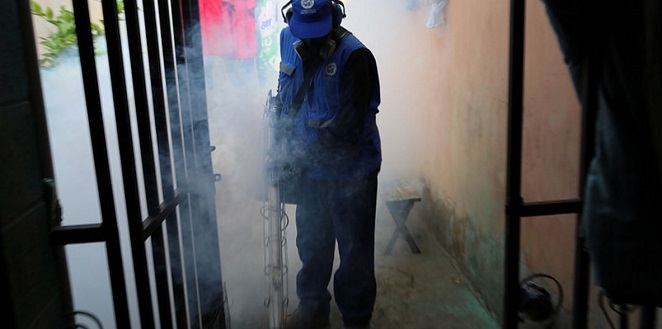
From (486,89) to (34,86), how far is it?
2839 mm

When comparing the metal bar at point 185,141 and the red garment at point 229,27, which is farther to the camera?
the red garment at point 229,27

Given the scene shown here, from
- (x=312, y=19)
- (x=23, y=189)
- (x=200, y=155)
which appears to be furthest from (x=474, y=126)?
(x=23, y=189)

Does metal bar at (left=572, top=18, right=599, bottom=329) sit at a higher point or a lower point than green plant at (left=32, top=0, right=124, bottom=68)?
lower

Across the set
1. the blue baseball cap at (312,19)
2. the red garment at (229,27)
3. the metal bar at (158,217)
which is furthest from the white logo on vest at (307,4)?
the metal bar at (158,217)

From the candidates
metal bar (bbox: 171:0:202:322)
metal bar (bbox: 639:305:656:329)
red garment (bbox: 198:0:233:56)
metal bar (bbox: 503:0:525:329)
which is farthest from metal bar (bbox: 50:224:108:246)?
red garment (bbox: 198:0:233:56)

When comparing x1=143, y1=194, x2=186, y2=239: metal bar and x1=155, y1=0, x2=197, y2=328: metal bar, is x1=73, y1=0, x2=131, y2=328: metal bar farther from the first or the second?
x1=155, y1=0, x2=197, y2=328: metal bar

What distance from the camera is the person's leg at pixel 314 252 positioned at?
10.6ft

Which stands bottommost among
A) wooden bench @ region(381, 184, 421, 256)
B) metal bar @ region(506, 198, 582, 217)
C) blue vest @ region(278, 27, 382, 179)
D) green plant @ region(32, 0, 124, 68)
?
wooden bench @ region(381, 184, 421, 256)

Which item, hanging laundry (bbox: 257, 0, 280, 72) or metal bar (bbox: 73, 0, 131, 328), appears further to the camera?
hanging laundry (bbox: 257, 0, 280, 72)

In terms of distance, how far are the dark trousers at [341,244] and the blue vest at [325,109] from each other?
11 centimetres

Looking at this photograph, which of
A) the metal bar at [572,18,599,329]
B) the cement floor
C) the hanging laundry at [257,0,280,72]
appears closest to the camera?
the metal bar at [572,18,599,329]

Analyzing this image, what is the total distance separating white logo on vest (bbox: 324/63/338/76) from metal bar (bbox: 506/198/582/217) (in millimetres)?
1713

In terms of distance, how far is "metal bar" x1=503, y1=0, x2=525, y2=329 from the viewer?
1367 mm

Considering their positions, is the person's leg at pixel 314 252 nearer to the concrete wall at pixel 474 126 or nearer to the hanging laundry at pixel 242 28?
the concrete wall at pixel 474 126
